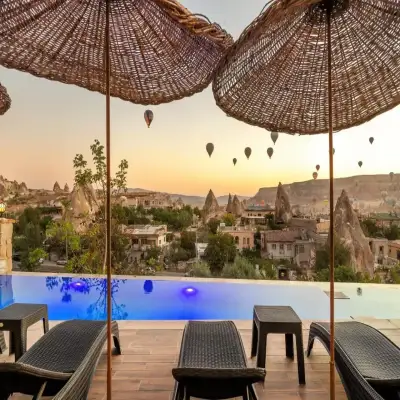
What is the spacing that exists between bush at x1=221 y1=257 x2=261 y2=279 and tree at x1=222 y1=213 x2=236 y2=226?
101 cm

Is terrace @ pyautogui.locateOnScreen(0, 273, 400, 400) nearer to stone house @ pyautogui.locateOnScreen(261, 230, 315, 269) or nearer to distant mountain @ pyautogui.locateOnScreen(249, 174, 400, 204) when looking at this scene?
stone house @ pyautogui.locateOnScreen(261, 230, 315, 269)

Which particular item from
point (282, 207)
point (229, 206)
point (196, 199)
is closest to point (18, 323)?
point (196, 199)

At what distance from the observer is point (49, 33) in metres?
1.71

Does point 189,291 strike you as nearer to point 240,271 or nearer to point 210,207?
point 240,271

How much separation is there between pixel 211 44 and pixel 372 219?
8283 millimetres

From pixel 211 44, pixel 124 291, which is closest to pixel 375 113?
pixel 211 44

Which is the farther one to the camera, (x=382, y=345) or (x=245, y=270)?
(x=245, y=270)

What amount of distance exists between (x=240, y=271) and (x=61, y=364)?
6.63 meters

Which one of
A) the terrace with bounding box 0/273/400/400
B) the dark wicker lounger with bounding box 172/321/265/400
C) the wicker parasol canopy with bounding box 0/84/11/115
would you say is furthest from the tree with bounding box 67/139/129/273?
the wicker parasol canopy with bounding box 0/84/11/115

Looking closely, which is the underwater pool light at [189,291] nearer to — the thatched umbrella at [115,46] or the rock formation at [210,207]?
the rock formation at [210,207]

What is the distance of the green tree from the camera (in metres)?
8.26

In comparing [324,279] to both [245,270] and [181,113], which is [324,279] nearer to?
[245,270]

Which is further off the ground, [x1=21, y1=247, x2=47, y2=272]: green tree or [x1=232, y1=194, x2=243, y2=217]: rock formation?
[x1=232, y1=194, x2=243, y2=217]: rock formation

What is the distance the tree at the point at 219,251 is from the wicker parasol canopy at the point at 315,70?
7085 mm
